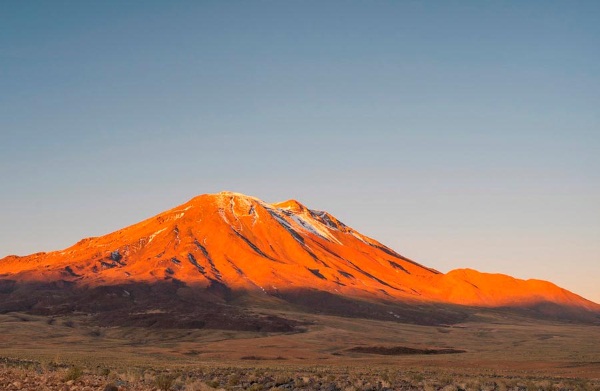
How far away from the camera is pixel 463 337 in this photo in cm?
14738

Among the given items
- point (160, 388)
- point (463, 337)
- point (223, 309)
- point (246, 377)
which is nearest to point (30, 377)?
point (160, 388)

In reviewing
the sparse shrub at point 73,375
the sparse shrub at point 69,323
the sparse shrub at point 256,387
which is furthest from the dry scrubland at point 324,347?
the sparse shrub at point 256,387

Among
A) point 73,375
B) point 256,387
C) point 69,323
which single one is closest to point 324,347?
point 69,323

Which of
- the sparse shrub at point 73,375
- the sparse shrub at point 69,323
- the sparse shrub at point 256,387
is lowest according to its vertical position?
the sparse shrub at point 69,323

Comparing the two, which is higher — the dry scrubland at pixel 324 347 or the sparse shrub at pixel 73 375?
the sparse shrub at pixel 73 375

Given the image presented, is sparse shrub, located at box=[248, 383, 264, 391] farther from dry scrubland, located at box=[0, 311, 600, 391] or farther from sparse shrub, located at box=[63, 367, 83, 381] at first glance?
sparse shrub, located at box=[63, 367, 83, 381]

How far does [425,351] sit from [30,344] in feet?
203

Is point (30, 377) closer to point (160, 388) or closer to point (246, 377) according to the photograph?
point (160, 388)

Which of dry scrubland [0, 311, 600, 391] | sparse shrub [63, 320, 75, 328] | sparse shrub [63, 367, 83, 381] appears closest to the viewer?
sparse shrub [63, 367, 83, 381]

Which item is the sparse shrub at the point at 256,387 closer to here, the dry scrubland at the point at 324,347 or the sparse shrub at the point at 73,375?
the dry scrubland at the point at 324,347

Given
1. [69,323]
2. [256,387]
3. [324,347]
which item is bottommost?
[324,347]

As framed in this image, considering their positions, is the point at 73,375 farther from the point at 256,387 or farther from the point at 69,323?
the point at 69,323

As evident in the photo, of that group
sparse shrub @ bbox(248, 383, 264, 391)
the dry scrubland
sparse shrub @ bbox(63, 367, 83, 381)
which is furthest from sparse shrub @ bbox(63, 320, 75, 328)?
sparse shrub @ bbox(248, 383, 264, 391)

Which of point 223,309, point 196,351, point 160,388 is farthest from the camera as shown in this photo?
point 223,309
